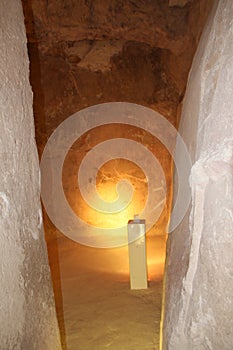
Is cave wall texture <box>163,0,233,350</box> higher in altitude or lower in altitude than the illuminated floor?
higher

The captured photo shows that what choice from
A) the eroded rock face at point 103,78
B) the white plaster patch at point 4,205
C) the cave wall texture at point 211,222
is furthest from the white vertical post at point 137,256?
the white plaster patch at point 4,205

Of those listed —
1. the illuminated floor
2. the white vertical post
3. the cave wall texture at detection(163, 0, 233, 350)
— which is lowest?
the illuminated floor

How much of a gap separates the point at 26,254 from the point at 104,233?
596 cm

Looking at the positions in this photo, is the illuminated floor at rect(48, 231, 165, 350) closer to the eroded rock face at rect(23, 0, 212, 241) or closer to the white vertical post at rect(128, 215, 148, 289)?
the white vertical post at rect(128, 215, 148, 289)

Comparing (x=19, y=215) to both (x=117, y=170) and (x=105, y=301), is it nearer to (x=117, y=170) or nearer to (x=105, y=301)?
(x=105, y=301)

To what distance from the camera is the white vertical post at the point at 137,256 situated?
453 centimetres

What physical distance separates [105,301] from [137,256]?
746 millimetres

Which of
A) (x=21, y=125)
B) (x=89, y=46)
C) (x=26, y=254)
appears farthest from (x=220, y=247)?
(x=89, y=46)

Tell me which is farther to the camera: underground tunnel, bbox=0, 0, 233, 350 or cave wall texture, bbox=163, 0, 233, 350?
underground tunnel, bbox=0, 0, 233, 350

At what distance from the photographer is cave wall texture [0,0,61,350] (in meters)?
1.34

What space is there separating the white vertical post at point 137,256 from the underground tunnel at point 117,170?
12 centimetres

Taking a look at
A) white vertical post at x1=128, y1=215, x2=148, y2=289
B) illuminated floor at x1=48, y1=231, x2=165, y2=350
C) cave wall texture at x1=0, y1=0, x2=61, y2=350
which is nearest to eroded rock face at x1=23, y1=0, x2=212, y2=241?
illuminated floor at x1=48, y1=231, x2=165, y2=350

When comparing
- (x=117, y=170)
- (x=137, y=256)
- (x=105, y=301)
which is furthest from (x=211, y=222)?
(x=117, y=170)

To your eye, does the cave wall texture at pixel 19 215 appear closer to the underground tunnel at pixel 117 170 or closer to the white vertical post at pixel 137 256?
the underground tunnel at pixel 117 170
